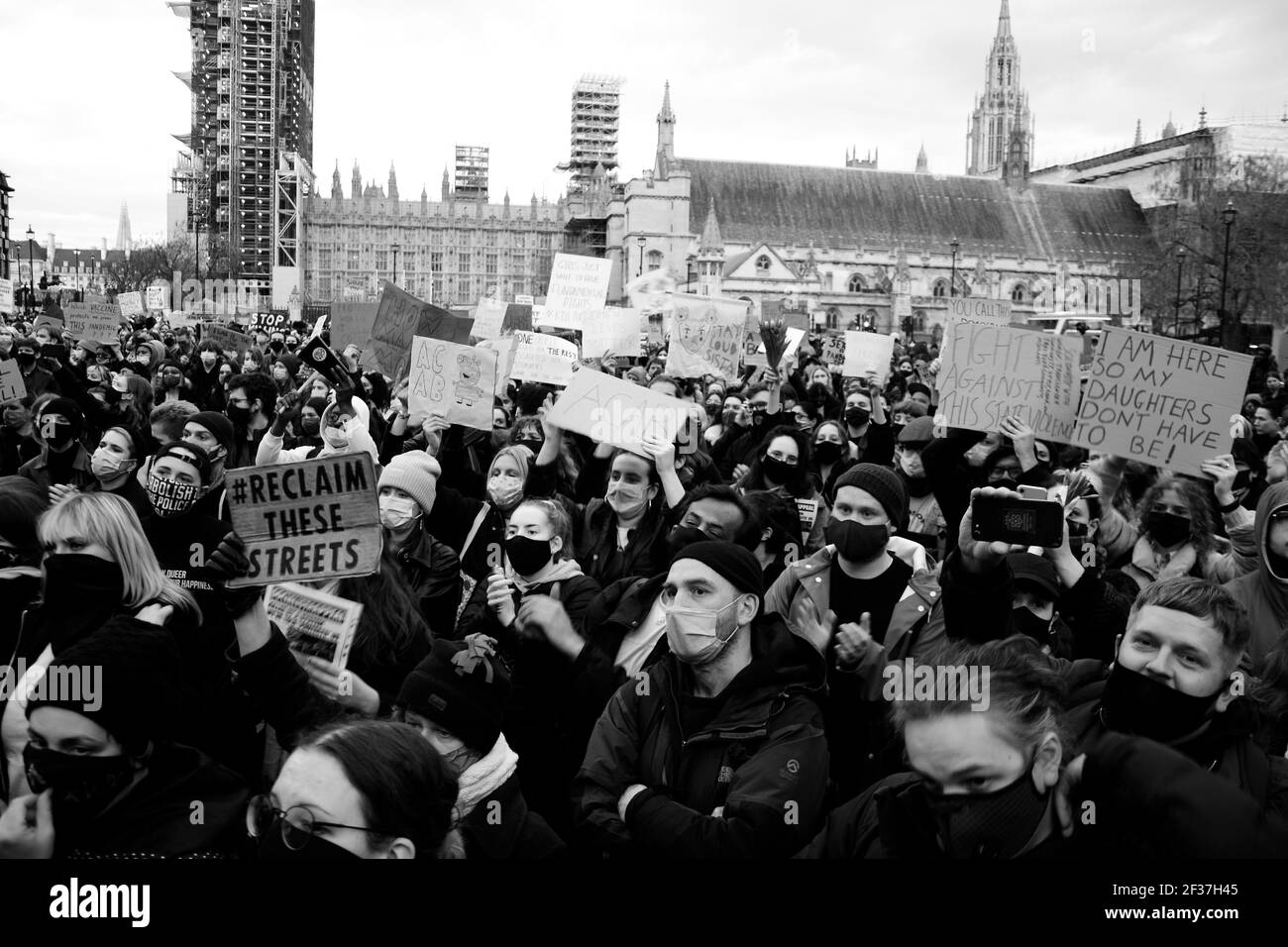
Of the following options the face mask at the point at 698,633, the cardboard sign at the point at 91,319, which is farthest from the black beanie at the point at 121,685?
the cardboard sign at the point at 91,319

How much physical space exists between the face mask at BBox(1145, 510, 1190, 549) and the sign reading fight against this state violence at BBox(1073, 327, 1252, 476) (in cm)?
27

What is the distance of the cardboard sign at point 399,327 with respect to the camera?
354 inches

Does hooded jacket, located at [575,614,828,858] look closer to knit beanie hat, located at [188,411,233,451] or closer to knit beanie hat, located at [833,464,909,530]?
knit beanie hat, located at [833,464,909,530]

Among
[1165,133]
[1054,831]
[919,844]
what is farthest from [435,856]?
[1165,133]

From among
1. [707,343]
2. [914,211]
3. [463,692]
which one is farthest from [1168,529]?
[914,211]

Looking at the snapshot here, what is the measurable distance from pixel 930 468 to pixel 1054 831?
3.64m

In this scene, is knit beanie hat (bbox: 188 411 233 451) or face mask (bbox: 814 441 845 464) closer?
knit beanie hat (bbox: 188 411 233 451)

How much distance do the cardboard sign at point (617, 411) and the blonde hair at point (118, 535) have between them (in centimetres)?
219

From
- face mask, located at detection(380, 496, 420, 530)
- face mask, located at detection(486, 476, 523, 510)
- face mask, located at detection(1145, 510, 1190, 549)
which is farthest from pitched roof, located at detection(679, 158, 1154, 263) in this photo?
face mask, located at detection(380, 496, 420, 530)

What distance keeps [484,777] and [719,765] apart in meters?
0.56

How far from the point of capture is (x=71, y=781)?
7.95ft

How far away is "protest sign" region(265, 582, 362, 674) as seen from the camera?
3.13 metres

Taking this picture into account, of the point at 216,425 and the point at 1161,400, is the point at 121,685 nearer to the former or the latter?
the point at 216,425
